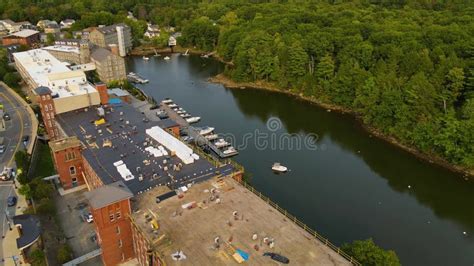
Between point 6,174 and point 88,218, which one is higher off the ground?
point 88,218

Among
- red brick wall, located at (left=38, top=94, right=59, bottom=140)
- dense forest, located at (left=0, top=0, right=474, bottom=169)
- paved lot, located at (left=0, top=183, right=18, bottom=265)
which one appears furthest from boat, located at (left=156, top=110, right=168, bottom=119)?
dense forest, located at (left=0, top=0, right=474, bottom=169)

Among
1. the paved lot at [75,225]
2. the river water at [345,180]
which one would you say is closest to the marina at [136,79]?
the river water at [345,180]

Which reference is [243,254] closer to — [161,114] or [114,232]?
[114,232]

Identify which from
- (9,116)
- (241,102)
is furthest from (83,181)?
(241,102)

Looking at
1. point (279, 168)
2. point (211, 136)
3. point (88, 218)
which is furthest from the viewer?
point (211, 136)

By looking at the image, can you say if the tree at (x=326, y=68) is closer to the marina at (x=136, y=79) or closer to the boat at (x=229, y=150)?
the boat at (x=229, y=150)

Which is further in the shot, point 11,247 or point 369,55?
point 369,55

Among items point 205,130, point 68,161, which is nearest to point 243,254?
point 68,161
